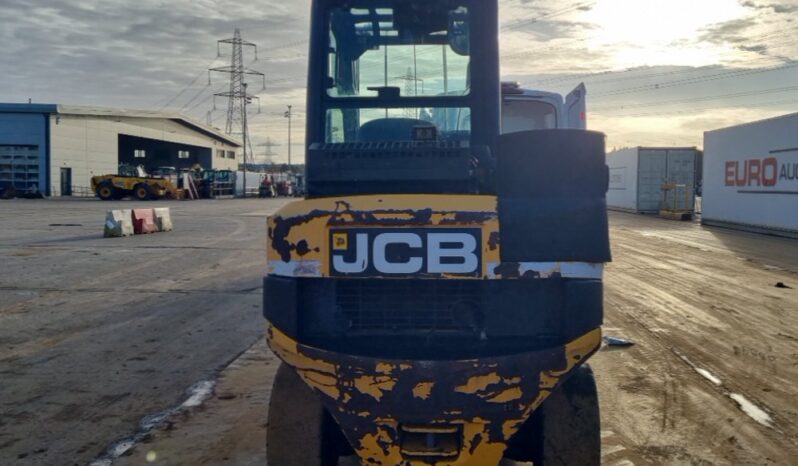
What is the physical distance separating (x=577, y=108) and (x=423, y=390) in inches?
250

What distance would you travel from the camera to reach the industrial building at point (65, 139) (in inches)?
2153

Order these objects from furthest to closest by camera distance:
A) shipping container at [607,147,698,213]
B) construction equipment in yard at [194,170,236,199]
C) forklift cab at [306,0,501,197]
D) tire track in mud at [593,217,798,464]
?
construction equipment in yard at [194,170,236,199] < shipping container at [607,147,698,213] < tire track in mud at [593,217,798,464] < forklift cab at [306,0,501,197]

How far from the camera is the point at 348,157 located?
403 centimetres

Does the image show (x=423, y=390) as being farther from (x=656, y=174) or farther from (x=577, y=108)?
(x=656, y=174)

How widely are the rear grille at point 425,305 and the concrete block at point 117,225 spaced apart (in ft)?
62.6

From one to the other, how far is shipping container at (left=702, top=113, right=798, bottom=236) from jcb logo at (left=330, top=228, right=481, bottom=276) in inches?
863

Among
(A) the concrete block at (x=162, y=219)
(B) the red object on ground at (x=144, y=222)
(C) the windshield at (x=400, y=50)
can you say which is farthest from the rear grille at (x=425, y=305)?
(A) the concrete block at (x=162, y=219)

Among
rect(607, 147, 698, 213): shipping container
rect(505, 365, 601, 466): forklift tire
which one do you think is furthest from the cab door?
rect(607, 147, 698, 213): shipping container

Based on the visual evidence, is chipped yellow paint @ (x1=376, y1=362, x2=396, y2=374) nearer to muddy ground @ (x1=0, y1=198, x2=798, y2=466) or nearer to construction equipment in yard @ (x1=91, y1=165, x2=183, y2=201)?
muddy ground @ (x1=0, y1=198, x2=798, y2=466)

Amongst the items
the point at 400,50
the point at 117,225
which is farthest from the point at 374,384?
the point at 117,225

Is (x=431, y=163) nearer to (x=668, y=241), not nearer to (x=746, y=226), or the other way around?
(x=668, y=241)

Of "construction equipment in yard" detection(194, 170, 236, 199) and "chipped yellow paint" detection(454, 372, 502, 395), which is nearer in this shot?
"chipped yellow paint" detection(454, 372, 502, 395)

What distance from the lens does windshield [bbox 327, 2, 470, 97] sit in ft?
14.2

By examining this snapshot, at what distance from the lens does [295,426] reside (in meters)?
3.61
